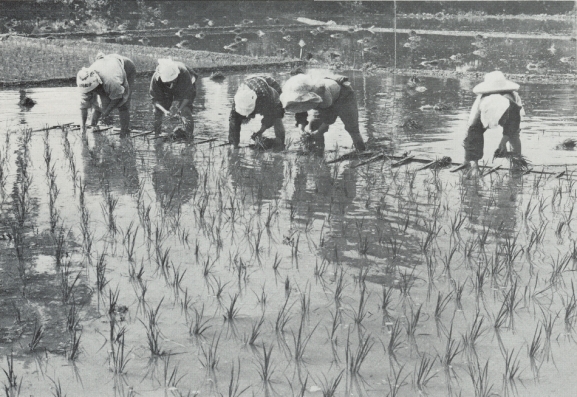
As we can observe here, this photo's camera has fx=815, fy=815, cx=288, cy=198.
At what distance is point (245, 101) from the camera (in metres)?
7.49

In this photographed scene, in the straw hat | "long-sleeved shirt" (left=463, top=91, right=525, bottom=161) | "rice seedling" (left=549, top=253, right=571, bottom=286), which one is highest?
the straw hat

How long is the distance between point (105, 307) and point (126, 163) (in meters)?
3.76

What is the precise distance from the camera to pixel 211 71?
16672 millimetres

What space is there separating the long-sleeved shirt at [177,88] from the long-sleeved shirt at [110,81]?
0.99ft

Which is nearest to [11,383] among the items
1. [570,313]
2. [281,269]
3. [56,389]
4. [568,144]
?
[56,389]

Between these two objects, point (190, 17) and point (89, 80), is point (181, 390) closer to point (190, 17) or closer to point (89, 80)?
point (89, 80)

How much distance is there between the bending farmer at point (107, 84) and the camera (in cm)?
827

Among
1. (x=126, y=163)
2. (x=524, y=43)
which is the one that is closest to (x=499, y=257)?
(x=126, y=163)

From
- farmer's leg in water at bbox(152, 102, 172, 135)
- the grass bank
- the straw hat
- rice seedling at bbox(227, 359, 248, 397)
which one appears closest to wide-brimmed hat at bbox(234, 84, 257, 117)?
the straw hat

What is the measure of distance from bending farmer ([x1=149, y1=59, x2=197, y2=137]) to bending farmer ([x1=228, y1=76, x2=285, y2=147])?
2.56 feet

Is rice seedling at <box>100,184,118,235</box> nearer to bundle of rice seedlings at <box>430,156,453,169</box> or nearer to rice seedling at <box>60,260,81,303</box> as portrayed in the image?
rice seedling at <box>60,260,81,303</box>

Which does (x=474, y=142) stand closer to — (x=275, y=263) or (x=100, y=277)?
(x=275, y=263)

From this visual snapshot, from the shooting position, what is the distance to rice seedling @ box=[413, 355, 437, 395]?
3164mm

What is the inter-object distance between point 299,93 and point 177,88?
1.87m
